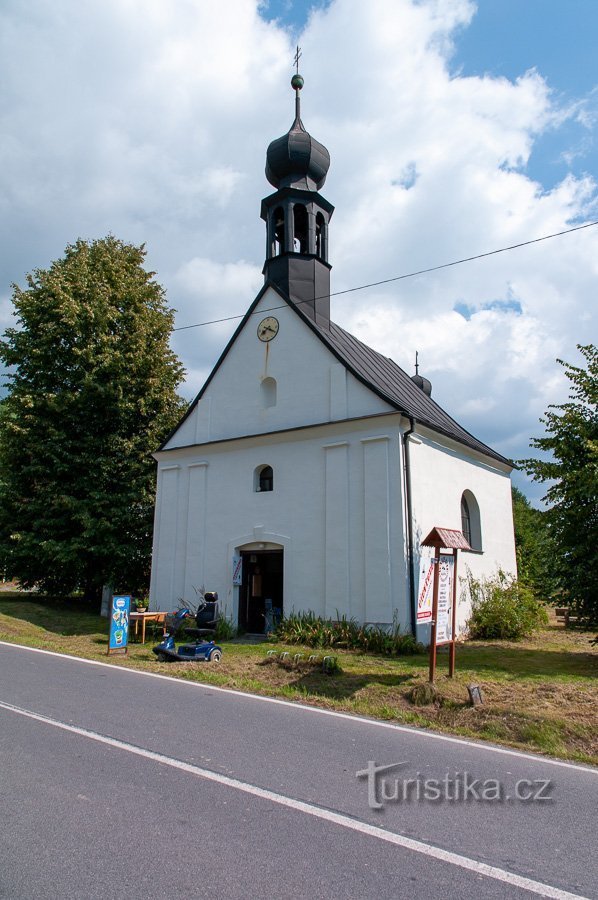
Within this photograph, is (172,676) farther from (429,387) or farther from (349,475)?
(429,387)

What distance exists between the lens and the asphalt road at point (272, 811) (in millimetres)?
3275

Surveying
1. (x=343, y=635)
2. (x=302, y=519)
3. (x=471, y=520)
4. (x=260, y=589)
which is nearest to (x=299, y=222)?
(x=302, y=519)

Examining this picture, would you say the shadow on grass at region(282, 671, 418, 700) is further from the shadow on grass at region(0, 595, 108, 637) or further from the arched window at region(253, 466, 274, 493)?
the shadow on grass at region(0, 595, 108, 637)

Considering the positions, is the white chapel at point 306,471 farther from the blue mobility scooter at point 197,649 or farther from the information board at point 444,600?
the information board at point 444,600

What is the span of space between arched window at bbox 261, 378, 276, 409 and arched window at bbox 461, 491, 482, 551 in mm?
6238

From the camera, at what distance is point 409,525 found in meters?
13.8

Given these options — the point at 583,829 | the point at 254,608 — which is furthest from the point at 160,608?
the point at 583,829

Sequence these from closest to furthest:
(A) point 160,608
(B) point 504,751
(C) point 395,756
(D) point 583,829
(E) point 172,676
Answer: (D) point 583,829, (C) point 395,756, (B) point 504,751, (E) point 172,676, (A) point 160,608

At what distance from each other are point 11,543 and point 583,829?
2051cm

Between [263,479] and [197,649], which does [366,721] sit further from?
[263,479]

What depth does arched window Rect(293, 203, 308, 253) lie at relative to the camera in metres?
18.5

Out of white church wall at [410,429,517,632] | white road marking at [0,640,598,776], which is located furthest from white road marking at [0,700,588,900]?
white church wall at [410,429,517,632]

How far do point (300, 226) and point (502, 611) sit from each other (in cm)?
1277

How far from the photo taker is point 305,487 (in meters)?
15.4
